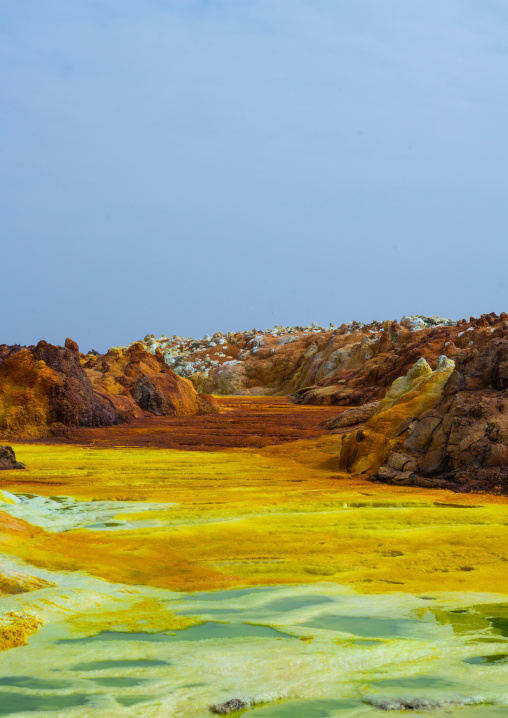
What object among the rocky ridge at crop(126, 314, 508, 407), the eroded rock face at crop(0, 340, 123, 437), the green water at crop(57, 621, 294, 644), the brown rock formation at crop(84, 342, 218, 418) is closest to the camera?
the green water at crop(57, 621, 294, 644)

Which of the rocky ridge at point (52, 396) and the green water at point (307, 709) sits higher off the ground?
the rocky ridge at point (52, 396)

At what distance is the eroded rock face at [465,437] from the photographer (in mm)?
14250

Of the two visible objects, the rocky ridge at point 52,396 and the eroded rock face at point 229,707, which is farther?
the rocky ridge at point 52,396

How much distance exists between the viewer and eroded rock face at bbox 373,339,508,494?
14.2 meters

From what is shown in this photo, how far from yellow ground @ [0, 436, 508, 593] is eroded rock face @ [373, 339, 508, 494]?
706mm

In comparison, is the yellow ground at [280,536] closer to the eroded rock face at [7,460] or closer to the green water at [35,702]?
the eroded rock face at [7,460]

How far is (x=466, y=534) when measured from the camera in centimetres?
1017

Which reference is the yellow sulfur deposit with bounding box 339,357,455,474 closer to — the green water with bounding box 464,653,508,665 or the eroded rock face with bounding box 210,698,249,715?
the green water with bounding box 464,653,508,665

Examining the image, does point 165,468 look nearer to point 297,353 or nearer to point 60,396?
point 60,396

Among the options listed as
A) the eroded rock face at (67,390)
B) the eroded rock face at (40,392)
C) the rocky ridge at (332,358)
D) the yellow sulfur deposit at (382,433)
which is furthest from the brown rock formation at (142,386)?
the yellow sulfur deposit at (382,433)

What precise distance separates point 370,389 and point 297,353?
29.2 metres

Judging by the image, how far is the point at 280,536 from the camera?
10.2 m

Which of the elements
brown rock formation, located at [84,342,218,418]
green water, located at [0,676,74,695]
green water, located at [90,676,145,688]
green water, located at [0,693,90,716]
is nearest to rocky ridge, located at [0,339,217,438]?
→ brown rock formation, located at [84,342,218,418]

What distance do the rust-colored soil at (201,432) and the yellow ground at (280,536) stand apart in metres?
7.63
